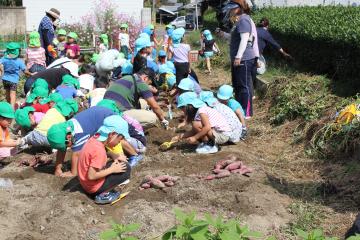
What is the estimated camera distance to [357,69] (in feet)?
26.6

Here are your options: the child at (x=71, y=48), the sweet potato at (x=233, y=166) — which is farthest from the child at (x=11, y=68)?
the sweet potato at (x=233, y=166)

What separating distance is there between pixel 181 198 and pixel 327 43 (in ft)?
17.6

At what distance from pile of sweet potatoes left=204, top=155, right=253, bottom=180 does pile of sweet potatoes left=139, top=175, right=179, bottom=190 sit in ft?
1.33

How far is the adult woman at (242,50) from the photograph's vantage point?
7.77 m

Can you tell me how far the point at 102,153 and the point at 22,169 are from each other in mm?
1759

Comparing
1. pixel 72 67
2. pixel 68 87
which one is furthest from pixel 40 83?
pixel 72 67

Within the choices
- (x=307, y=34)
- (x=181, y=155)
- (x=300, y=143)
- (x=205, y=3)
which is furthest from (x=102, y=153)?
(x=205, y=3)

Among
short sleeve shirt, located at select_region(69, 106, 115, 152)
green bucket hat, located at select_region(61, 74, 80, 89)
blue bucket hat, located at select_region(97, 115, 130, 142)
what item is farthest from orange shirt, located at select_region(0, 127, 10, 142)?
blue bucket hat, located at select_region(97, 115, 130, 142)

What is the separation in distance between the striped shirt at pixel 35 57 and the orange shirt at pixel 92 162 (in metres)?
5.25

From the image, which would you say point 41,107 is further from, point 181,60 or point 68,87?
point 181,60

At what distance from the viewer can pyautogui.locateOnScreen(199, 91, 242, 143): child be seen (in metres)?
6.74

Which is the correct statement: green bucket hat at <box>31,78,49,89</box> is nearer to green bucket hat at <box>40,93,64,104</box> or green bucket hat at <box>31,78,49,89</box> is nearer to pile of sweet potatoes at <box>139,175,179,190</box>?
green bucket hat at <box>40,93,64,104</box>

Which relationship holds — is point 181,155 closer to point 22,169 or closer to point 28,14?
point 22,169

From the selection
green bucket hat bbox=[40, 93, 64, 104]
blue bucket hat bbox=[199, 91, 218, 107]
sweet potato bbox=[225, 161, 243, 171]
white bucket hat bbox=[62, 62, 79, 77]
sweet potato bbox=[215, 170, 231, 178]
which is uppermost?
white bucket hat bbox=[62, 62, 79, 77]
